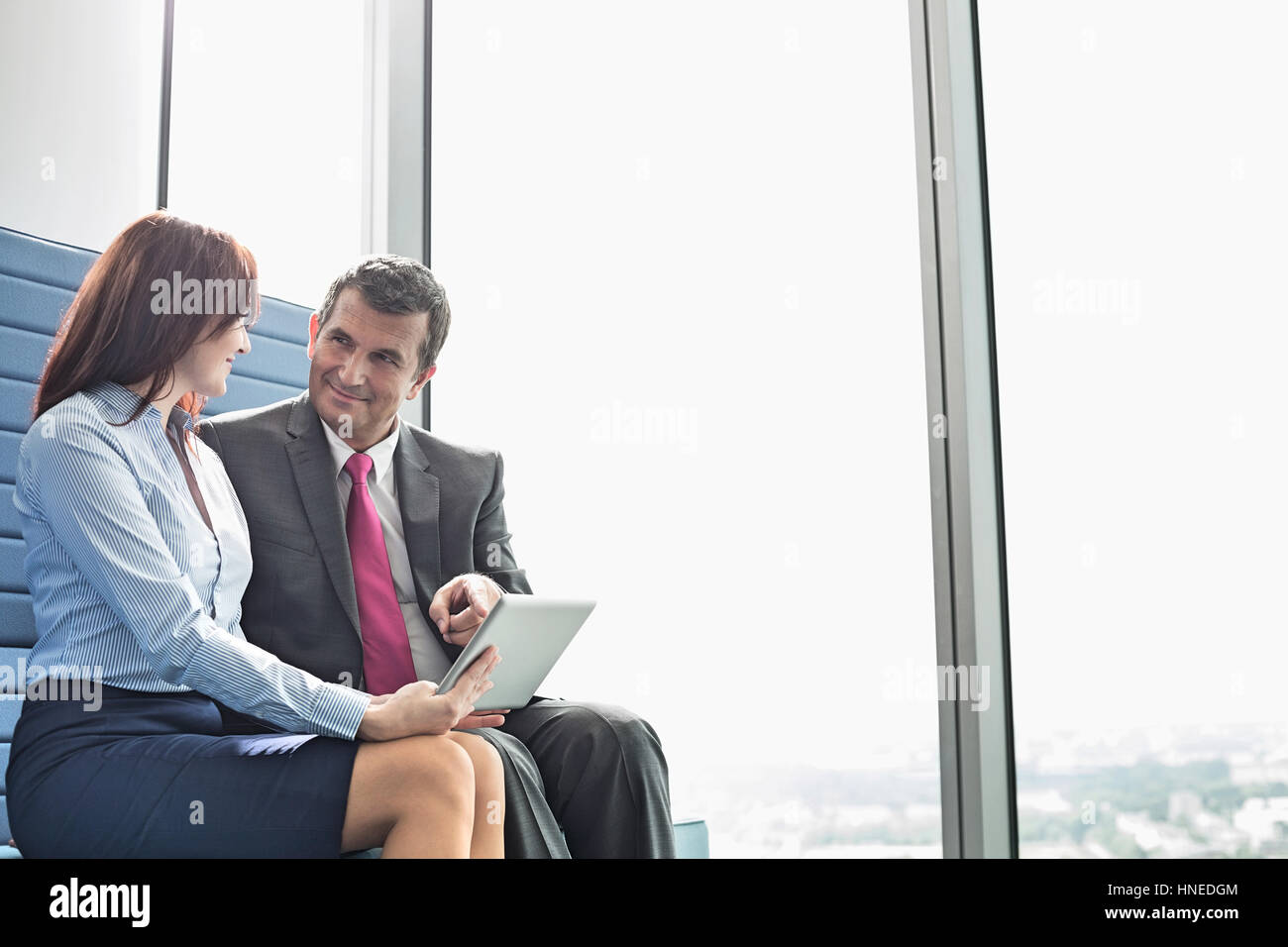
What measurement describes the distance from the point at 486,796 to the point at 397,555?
0.46 m

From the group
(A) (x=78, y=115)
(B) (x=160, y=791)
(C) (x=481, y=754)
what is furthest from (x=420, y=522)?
(A) (x=78, y=115)

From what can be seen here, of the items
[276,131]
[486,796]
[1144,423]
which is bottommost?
[486,796]

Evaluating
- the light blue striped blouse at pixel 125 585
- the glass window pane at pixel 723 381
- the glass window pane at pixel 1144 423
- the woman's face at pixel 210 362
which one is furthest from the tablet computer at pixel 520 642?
the glass window pane at pixel 1144 423

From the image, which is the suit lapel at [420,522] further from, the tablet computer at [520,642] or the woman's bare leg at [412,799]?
the woman's bare leg at [412,799]

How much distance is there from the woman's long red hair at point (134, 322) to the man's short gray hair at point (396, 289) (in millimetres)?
265

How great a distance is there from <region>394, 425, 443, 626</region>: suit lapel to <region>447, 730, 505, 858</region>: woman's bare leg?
327 mm

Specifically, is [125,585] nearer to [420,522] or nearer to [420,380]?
[420,522]

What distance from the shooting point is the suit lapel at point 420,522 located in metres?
1.64

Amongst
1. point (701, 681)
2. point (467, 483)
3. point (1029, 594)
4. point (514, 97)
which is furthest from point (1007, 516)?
point (514, 97)

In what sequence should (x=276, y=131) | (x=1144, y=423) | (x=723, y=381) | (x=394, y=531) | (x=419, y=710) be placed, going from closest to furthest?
(x=419, y=710)
(x=394, y=531)
(x=1144, y=423)
(x=723, y=381)
(x=276, y=131)

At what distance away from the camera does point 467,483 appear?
1.72 m

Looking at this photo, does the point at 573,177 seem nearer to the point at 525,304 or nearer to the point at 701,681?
the point at 525,304

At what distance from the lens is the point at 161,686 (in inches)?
52.0
